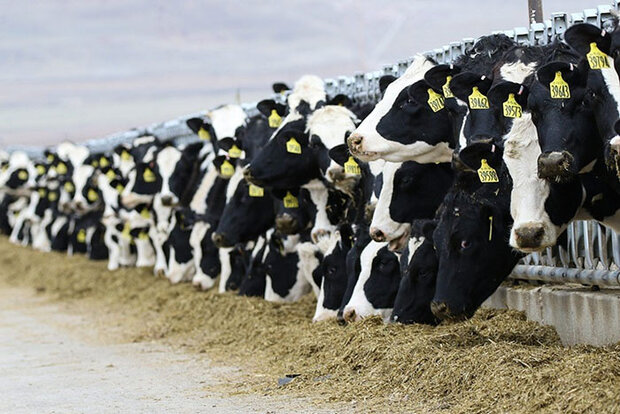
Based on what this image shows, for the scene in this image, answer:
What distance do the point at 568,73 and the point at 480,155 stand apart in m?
1.07

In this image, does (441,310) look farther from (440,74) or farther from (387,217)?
(440,74)

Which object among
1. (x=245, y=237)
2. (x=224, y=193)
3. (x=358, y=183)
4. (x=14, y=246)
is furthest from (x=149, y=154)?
(x=14, y=246)

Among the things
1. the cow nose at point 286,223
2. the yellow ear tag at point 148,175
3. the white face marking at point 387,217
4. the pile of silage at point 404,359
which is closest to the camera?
the pile of silage at point 404,359

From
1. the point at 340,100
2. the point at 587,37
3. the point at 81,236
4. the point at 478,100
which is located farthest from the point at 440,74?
the point at 81,236

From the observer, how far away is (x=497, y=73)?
821cm

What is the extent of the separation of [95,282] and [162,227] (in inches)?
59.7

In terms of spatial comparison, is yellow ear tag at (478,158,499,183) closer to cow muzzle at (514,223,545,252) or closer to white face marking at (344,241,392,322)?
cow muzzle at (514,223,545,252)

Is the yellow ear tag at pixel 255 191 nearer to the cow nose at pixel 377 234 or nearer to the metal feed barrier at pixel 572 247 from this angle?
the metal feed barrier at pixel 572 247

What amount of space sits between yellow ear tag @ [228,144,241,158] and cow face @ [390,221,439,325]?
17.9 ft

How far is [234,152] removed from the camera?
14445 millimetres

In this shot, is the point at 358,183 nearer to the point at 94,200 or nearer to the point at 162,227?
the point at 162,227

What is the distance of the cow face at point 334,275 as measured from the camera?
1088 centimetres

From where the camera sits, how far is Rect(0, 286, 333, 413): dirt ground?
7.98 meters

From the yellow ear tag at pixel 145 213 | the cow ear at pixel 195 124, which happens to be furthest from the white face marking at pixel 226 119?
the yellow ear tag at pixel 145 213
